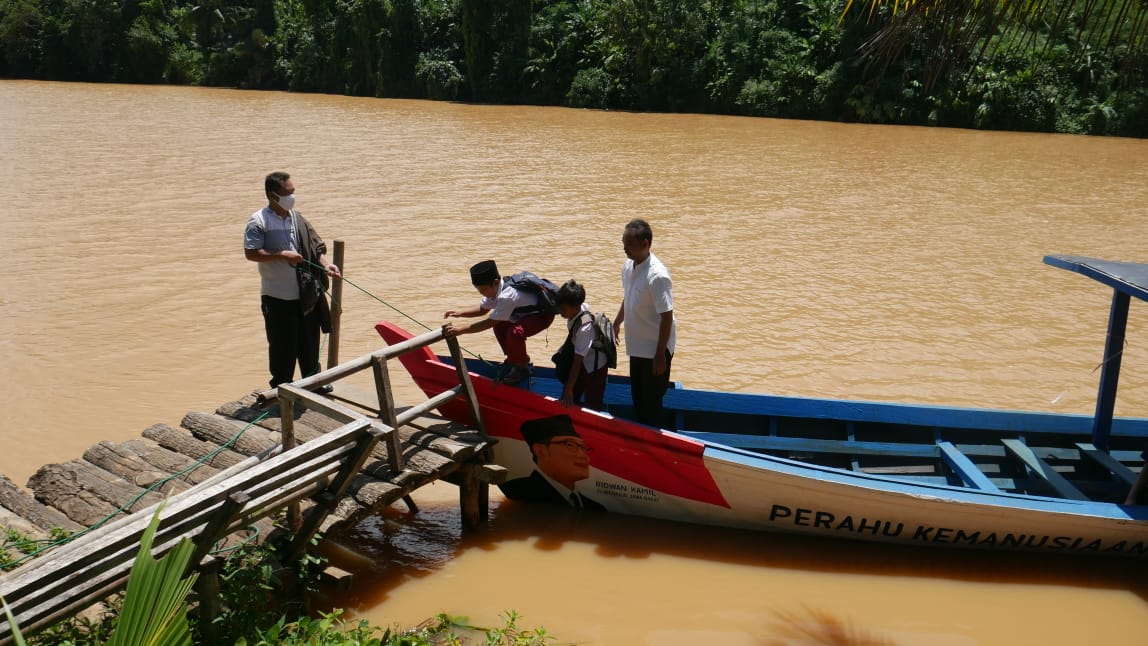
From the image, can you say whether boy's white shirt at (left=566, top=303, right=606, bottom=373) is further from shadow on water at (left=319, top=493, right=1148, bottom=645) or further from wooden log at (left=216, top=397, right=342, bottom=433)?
wooden log at (left=216, top=397, right=342, bottom=433)

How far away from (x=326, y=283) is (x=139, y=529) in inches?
112

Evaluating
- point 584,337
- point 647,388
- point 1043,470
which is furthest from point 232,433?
point 1043,470

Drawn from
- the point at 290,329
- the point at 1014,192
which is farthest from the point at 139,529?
the point at 1014,192

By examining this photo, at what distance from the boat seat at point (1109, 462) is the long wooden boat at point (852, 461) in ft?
0.06

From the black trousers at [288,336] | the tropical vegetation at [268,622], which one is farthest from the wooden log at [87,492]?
the black trousers at [288,336]

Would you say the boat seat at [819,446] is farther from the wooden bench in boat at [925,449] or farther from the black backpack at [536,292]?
the black backpack at [536,292]

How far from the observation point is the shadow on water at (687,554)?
17.7 ft

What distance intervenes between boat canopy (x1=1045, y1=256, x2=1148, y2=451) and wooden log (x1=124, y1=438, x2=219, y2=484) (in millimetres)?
5112

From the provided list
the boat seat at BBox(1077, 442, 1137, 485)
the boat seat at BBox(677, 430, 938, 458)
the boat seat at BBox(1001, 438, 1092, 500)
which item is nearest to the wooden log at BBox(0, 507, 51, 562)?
the boat seat at BBox(677, 430, 938, 458)

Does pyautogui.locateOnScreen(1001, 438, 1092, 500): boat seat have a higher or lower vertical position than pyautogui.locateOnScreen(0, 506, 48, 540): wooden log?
higher

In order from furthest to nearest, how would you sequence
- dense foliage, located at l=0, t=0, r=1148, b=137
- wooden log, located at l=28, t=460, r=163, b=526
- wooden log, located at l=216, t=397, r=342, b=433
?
1. dense foliage, located at l=0, t=0, r=1148, b=137
2. wooden log, located at l=216, t=397, r=342, b=433
3. wooden log, located at l=28, t=460, r=163, b=526

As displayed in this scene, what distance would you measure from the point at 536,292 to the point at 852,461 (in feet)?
7.83

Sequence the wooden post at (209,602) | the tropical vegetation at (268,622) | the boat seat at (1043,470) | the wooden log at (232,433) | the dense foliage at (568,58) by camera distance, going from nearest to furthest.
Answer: the tropical vegetation at (268,622)
the wooden post at (209,602)
the wooden log at (232,433)
the boat seat at (1043,470)
the dense foliage at (568,58)

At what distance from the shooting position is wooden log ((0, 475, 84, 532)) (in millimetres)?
4578
